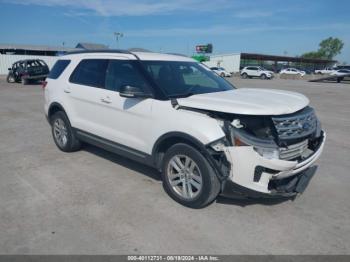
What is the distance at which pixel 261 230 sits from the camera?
3.26 m

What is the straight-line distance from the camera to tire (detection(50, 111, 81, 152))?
5547 mm

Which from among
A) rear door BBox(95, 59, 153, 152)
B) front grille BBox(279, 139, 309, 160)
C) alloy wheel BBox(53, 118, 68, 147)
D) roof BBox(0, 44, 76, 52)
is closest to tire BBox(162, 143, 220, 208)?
rear door BBox(95, 59, 153, 152)

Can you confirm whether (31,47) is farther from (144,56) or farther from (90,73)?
(144,56)

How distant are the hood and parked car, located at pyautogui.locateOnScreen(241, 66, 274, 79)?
1677 inches

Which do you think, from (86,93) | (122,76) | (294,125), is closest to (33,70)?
(86,93)

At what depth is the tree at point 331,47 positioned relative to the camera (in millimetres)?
111625

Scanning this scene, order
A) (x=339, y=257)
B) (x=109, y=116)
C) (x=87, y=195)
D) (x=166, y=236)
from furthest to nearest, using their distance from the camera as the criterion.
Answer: (x=109, y=116), (x=87, y=195), (x=166, y=236), (x=339, y=257)

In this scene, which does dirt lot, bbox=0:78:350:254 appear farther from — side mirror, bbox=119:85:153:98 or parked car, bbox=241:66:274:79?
parked car, bbox=241:66:274:79

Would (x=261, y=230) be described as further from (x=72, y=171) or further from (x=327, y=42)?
(x=327, y=42)

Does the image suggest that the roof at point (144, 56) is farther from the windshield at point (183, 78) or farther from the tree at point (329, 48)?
the tree at point (329, 48)

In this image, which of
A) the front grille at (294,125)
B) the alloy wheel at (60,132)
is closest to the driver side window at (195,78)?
the front grille at (294,125)

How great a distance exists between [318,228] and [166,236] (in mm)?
1677

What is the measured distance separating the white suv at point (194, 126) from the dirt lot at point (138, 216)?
1.15 ft

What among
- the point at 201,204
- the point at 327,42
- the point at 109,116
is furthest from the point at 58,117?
the point at 327,42
